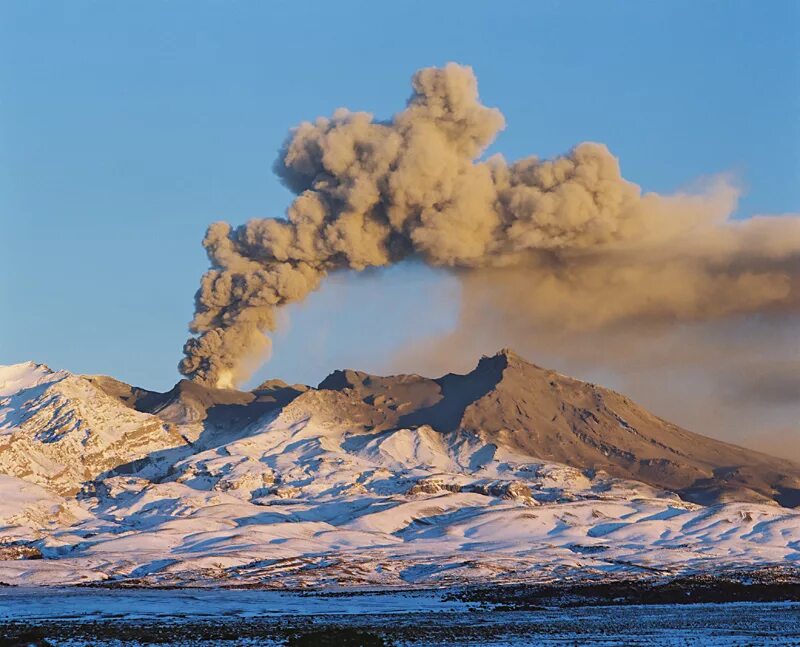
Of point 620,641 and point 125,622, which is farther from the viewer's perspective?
point 125,622

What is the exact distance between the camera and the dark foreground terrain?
7212 centimetres

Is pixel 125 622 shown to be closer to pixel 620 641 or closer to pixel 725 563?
pixel 620 641

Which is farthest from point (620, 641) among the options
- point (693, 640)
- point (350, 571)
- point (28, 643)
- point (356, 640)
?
point (350, 571)

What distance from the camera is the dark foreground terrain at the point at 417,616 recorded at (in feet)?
237

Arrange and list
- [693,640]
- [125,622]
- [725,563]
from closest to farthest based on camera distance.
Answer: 1. [693,640]
2. [125,622]
3. [725,563]

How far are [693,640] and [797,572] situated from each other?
111927 mm

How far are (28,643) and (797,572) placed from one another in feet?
449

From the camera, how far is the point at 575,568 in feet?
615

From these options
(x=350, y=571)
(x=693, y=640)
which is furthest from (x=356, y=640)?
(x=350, y=571)

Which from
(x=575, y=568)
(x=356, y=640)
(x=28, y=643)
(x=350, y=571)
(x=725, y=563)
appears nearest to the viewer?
(x=28, y=643)

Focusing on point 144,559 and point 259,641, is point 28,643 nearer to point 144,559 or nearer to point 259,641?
point 259,641

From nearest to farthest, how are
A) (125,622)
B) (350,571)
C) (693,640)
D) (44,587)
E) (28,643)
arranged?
(28,643), (693,640), (125,622), (44,587), (350,571)

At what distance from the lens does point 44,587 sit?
484ft

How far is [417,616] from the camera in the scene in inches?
3743
